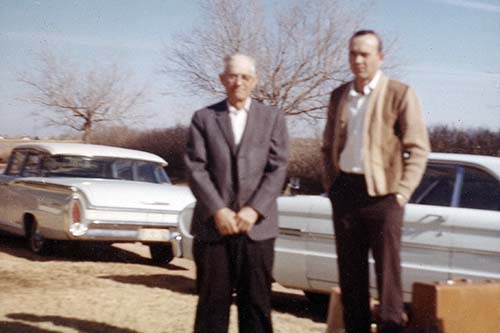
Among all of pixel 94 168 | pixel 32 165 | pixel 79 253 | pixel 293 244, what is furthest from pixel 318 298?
pixel 32 165

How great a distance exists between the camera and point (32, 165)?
988cm

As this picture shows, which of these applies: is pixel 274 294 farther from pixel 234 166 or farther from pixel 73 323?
pixel 234 166

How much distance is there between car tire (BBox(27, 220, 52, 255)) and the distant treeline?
3.47 meters

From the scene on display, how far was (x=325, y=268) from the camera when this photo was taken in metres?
6.11

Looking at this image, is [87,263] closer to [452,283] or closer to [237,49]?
[452,283]

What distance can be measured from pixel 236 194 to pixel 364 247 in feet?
2.32

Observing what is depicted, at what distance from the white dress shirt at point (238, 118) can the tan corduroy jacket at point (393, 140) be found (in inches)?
25.4

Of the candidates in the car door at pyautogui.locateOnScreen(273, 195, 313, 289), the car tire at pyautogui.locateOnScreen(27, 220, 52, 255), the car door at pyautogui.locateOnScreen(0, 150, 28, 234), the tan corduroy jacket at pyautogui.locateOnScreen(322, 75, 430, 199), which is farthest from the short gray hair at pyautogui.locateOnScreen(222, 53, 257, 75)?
the car door at pyautogui.locateOnScreen(0, 150, 28, 234)

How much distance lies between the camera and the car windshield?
9383mm

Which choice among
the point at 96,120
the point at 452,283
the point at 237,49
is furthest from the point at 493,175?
the point at 96,120

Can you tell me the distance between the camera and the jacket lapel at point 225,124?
382 cm

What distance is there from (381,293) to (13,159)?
7950mm

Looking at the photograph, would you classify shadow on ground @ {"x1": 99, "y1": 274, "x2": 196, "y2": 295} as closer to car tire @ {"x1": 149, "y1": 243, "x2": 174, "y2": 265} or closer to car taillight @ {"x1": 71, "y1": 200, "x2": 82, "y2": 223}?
car taillight @ {"x1": 71, "y1": 200, "x2": 82, "y2": 223}

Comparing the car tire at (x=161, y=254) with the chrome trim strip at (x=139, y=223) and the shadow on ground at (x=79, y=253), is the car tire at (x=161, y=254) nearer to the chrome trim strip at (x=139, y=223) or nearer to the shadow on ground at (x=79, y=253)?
the shadow on ground at (x=79, y=253)
